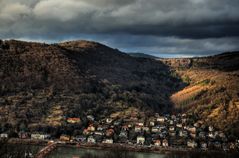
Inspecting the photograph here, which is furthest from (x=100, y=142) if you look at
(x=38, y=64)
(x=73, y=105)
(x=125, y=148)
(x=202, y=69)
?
(x=202, y=69)

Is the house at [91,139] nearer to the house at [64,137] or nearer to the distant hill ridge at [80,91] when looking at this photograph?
the house at [64,137]

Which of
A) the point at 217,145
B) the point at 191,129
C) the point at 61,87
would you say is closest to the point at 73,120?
the point at 61,87

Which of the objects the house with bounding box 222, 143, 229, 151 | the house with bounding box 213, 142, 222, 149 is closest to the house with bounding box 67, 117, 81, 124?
the house with bounding box 213, 142, 222, 149

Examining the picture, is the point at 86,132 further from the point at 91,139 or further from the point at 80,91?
the point at 80,91

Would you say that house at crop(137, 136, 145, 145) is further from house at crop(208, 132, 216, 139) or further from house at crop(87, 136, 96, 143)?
house at crop(208, 132, 216, 139)

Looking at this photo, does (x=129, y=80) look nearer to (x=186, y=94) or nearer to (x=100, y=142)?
(x=186, y=94)
